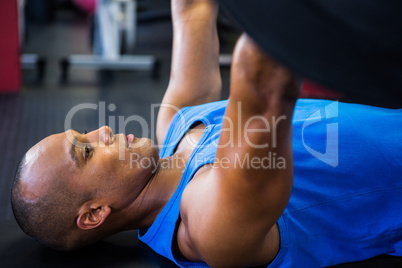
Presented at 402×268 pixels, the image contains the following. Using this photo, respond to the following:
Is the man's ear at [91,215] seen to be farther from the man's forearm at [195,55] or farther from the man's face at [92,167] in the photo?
the man's forearm at [195,55]

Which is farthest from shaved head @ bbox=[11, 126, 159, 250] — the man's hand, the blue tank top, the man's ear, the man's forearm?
the man's hand

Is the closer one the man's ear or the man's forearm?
the man's ear

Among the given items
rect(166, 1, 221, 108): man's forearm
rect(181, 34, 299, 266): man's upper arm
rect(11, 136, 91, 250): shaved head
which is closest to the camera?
rect(181, 34, 299, 266): man's upper arm

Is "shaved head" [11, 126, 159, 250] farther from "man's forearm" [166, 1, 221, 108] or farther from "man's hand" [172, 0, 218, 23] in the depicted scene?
"man's hand" [172, 0, 218, 23]

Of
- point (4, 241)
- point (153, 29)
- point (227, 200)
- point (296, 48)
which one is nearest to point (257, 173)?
point (227, 200)

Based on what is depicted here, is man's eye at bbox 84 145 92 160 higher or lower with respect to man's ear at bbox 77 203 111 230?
higher

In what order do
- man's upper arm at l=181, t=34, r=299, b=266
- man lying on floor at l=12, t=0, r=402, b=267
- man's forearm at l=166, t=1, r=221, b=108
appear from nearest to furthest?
man's upper arm at l=181, t=34, r=299, b=266 < man lying on floor at l=12, t=0, r=402, b=267 < man's forearm at l=166, t=1, r=221, b=108

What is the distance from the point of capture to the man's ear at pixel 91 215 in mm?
1127

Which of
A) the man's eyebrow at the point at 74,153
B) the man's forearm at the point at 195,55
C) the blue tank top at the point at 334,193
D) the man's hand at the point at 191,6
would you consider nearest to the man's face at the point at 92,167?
the man's eyebrow at the point at 74,153

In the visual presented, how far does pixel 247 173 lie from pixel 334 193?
0.49 m

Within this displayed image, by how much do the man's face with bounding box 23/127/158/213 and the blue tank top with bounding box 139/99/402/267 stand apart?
11cm

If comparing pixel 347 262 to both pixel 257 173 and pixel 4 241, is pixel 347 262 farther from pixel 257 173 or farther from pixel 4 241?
pixel 4 241

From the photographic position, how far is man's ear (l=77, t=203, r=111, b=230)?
1.13 m

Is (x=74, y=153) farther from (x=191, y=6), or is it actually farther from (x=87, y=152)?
(x=191, y=6)
